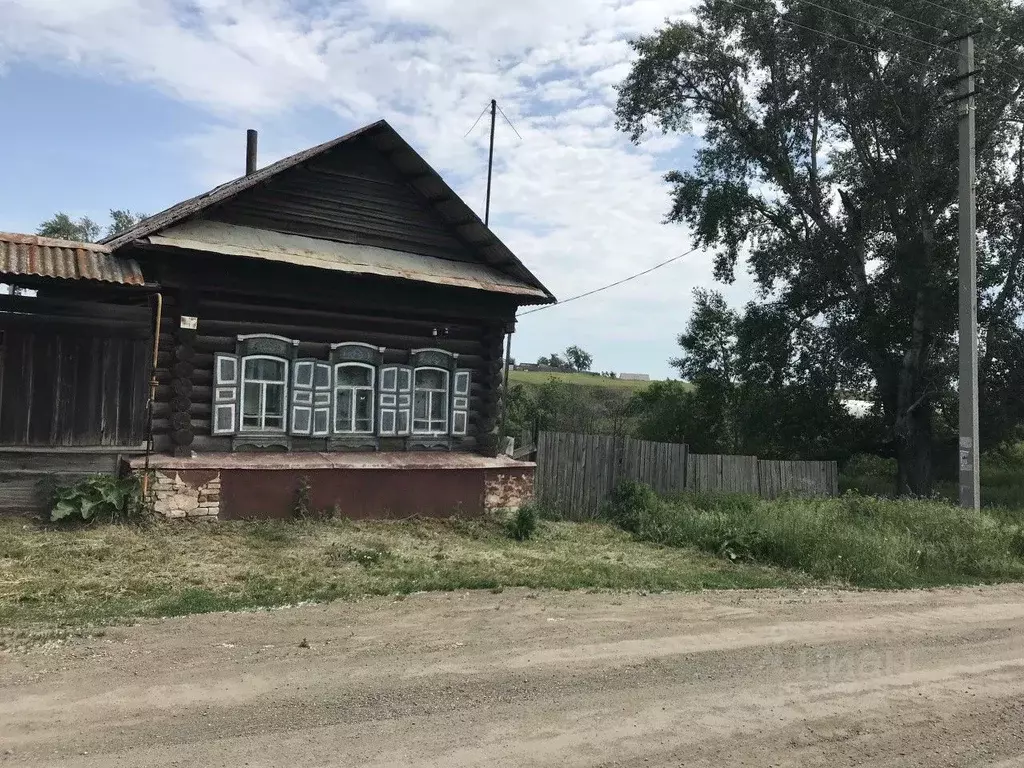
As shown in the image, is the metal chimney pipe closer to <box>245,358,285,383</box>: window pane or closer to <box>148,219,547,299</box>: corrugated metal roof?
<box>148,219,547,299</box>: corrugated metal roof

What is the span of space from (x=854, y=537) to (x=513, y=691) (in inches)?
289

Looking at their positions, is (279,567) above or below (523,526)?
below

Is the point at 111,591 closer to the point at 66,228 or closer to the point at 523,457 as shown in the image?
the point at 523,457

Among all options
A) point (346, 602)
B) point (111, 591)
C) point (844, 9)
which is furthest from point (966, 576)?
point (844, 9)

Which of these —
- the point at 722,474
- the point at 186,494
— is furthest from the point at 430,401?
the point at 722,474

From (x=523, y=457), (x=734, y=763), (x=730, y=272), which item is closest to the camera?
(x=734, y=763)

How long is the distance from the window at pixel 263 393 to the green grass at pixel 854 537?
595cm

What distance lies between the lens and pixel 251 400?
11836 mm

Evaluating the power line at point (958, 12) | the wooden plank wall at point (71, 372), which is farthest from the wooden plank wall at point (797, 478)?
the wooden plank wall at point (71, 372)

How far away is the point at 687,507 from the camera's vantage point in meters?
13.7

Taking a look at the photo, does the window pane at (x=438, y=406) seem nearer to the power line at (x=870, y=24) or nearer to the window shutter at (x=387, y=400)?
the window shutter at (x=387, y=400)

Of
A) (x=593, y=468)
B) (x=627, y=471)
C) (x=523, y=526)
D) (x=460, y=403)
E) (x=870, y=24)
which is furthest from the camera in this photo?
(x=870, y=24)

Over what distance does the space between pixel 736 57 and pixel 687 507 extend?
50.6ft

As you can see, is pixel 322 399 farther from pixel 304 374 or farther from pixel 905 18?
pixel 905 18
